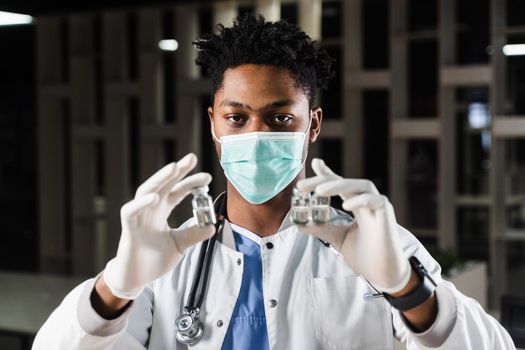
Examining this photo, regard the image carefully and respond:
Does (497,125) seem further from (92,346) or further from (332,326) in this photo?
(92,346)

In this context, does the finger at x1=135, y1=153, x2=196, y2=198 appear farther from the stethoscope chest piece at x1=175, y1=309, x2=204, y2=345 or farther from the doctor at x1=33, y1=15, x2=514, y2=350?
the stethoscope chest piece at x1=175, y1=309, x2=204, y2=345

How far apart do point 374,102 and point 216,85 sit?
245 inches

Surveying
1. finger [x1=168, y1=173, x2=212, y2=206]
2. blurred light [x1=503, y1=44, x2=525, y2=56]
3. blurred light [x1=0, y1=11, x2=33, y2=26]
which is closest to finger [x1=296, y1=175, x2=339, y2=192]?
finger [x1=168, y1=173, x2=212, y2=206]

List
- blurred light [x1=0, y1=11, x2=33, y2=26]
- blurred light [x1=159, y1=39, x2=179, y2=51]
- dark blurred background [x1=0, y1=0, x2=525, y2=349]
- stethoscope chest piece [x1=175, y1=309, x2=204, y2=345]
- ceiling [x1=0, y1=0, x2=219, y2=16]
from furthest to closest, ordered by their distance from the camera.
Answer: blurred light [x1=159, y1=39, x2=179, y2=51], dark blurred background [x1=0, y1=0, x2=525, y2=349], blurred light [x1=0, y1=11, x2=33, y2=26], ceiling [x1=0, y1=0, x2=219, y2=16], stethoscope chest piece [x1=175, y1=309, x2=204, y2=345]

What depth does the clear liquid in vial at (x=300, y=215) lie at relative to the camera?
127cm

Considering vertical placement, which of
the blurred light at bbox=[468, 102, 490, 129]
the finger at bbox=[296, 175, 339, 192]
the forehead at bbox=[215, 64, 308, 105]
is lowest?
Result: the finger at bbox=[296, 175, 339, 192]

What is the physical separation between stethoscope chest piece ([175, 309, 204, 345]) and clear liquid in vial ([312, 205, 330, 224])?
382 millimetres

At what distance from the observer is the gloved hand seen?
1260 millimetres

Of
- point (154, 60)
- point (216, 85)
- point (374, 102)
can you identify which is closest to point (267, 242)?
point (216, 85)

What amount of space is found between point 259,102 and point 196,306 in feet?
1.48

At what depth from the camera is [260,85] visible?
1512 millimetres

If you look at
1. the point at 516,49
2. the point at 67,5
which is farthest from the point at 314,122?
the point at 67,5

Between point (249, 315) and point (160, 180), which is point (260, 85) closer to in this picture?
point (160, 180)

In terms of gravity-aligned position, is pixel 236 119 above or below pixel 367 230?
above
